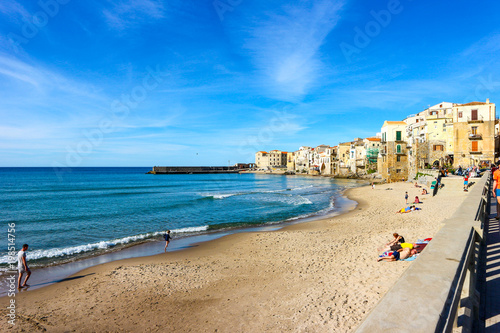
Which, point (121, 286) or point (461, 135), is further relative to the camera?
point (461, 135)

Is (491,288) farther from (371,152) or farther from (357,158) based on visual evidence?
(357,158)

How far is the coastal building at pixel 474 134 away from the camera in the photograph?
38750mm

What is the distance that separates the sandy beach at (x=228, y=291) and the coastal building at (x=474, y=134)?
3425cm

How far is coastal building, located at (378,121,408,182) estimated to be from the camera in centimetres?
5047

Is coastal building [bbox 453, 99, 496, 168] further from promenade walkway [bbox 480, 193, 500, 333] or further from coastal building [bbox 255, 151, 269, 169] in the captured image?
coastal building [bbox 255, 151, 269, 169]

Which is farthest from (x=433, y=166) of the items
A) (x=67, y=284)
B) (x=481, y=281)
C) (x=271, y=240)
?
(x=67, y=284)

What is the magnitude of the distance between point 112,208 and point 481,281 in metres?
33.3

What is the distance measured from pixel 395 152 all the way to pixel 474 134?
1290 centimetres

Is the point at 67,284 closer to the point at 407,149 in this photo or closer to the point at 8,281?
the point at 8,281

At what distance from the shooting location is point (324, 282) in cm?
910

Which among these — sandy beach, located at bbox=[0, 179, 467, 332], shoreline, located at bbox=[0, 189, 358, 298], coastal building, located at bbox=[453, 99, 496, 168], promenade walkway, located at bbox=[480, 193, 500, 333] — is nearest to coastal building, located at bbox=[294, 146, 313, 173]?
coastal building, located at bbox=[453, 99, 496, 168]

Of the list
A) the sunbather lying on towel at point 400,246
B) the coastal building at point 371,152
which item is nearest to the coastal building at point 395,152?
the coastal building at point 371,152

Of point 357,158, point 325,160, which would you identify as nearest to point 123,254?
point 357,158

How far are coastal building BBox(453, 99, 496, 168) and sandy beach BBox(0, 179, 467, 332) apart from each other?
3425cm
